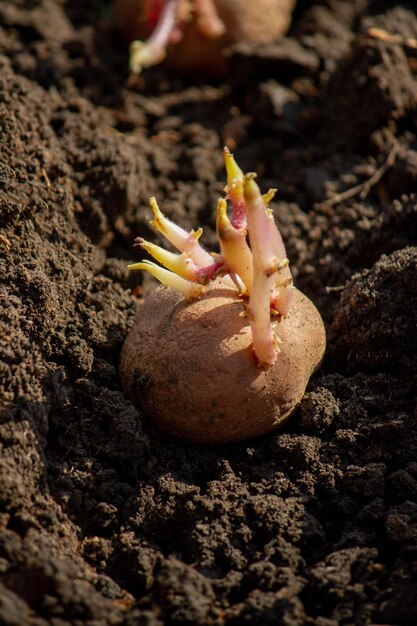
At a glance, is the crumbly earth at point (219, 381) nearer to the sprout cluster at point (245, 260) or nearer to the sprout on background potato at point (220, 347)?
the sprout on background potato at point (220, 347)

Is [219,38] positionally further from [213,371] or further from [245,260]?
[213,371]

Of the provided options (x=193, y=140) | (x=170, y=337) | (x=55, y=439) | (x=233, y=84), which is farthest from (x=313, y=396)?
(x=233, y=84)

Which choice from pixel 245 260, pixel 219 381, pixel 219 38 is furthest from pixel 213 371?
pixel 219 38

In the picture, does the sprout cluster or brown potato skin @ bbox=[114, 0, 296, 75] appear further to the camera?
brown potato skin @ bbox=[114, 0, 296, 75]

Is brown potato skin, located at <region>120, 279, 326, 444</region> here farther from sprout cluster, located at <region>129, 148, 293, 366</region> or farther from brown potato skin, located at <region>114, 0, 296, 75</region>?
brown potato skin, located at <region>114, 0, 296, 75</region>

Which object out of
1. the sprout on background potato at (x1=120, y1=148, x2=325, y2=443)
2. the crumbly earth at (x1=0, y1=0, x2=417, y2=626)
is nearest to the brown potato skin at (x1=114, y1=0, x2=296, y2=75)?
the crumbly earth at (x1=0, y1=0, x2=417, y2=626)

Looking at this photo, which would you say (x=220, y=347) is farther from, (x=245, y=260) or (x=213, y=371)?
(x=245, y=260)

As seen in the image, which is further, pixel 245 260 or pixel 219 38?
pixel 219 38

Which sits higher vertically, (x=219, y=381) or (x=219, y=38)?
(x=219, y=38)
